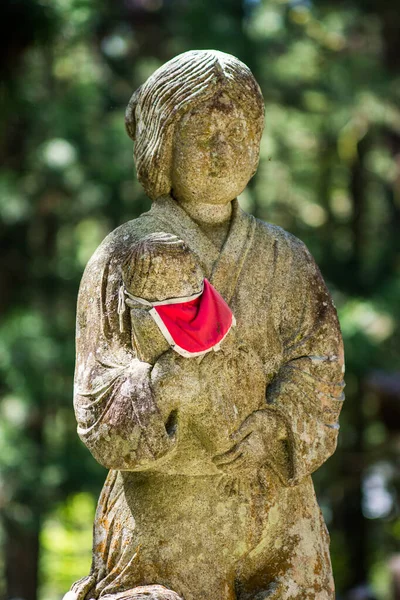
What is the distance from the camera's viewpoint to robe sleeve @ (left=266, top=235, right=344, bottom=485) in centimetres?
381

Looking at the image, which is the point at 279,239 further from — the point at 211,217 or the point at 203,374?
the point at 203,374

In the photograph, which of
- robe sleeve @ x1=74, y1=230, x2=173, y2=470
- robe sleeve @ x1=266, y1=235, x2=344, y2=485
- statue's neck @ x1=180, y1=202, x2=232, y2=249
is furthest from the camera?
statue's neck @ x1=180, y1=202, x2=232, y2=249

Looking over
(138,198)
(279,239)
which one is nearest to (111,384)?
(279,239)

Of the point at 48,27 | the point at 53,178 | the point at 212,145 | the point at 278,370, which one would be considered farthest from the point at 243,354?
the point at 53,178

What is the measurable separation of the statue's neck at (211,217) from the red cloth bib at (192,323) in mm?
393

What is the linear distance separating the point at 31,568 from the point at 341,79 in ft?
21.5

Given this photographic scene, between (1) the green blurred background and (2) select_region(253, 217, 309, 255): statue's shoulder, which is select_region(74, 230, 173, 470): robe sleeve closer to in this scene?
(2) select_region(253, 217, 309, 255): statue's shoulder

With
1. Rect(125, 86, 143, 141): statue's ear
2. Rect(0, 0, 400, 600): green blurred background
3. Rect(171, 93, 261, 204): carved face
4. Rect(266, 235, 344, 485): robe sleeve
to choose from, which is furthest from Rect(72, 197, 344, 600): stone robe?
Rect(0, 0, 400, 600): green blurred background

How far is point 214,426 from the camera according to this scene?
3.64m

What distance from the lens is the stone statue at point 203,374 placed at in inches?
141

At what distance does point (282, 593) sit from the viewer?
378 cm

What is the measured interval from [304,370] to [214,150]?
871 mm

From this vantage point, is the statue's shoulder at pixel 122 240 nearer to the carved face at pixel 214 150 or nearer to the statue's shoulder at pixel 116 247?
the statue's shoulder at pixel 116 247

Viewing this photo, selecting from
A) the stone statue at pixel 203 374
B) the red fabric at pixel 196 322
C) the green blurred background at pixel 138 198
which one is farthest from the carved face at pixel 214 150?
the green blurred background at pixel 138 198
